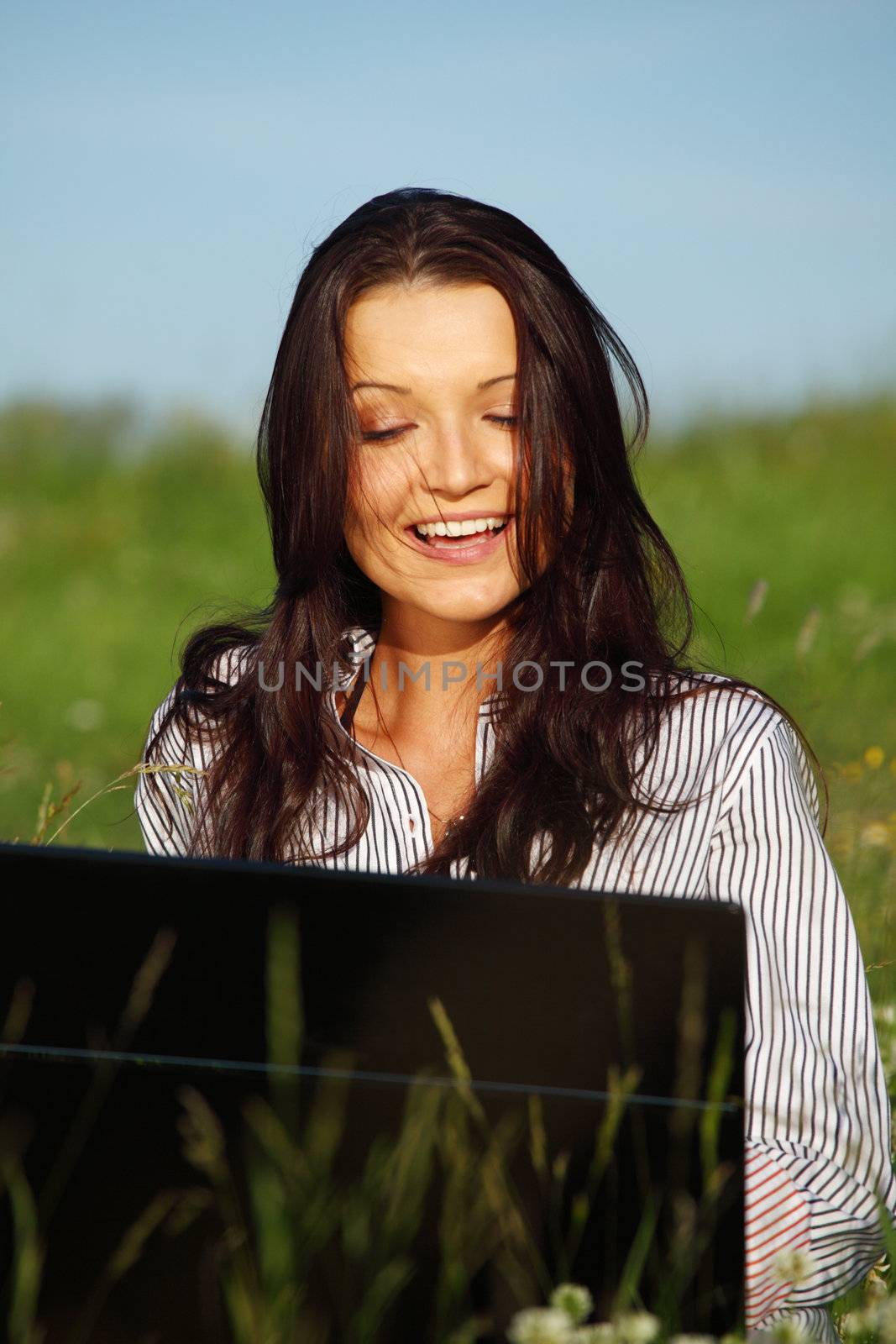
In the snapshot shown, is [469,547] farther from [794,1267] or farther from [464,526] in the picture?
[794,1267]

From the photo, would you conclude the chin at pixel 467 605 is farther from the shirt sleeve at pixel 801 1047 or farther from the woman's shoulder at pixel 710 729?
the shirt sleeve at pixel 801 1047

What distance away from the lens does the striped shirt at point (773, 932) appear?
1358 millimetres

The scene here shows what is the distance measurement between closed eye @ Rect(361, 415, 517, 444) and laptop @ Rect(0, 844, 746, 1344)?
1208mm

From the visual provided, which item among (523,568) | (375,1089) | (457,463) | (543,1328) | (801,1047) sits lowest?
(801,1047)

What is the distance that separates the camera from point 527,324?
6.50 feet

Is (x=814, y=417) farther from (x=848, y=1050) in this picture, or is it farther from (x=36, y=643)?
(x=848, y=1050)

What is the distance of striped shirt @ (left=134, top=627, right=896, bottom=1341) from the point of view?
53.5 inches

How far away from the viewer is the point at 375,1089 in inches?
33.4

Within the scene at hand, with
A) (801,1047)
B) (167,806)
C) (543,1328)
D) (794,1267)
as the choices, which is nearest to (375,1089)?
(543,1328)

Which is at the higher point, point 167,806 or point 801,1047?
point 167,806

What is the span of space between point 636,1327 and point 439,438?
1.30 m

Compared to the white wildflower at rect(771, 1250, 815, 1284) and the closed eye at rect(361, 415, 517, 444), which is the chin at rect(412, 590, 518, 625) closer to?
the closed eye at rect(361, 415, 517, 444)

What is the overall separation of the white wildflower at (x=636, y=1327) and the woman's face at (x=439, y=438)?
1.26m

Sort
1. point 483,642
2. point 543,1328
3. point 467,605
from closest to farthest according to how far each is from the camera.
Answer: point 543,1328 < point 467,605 < point 483,642
